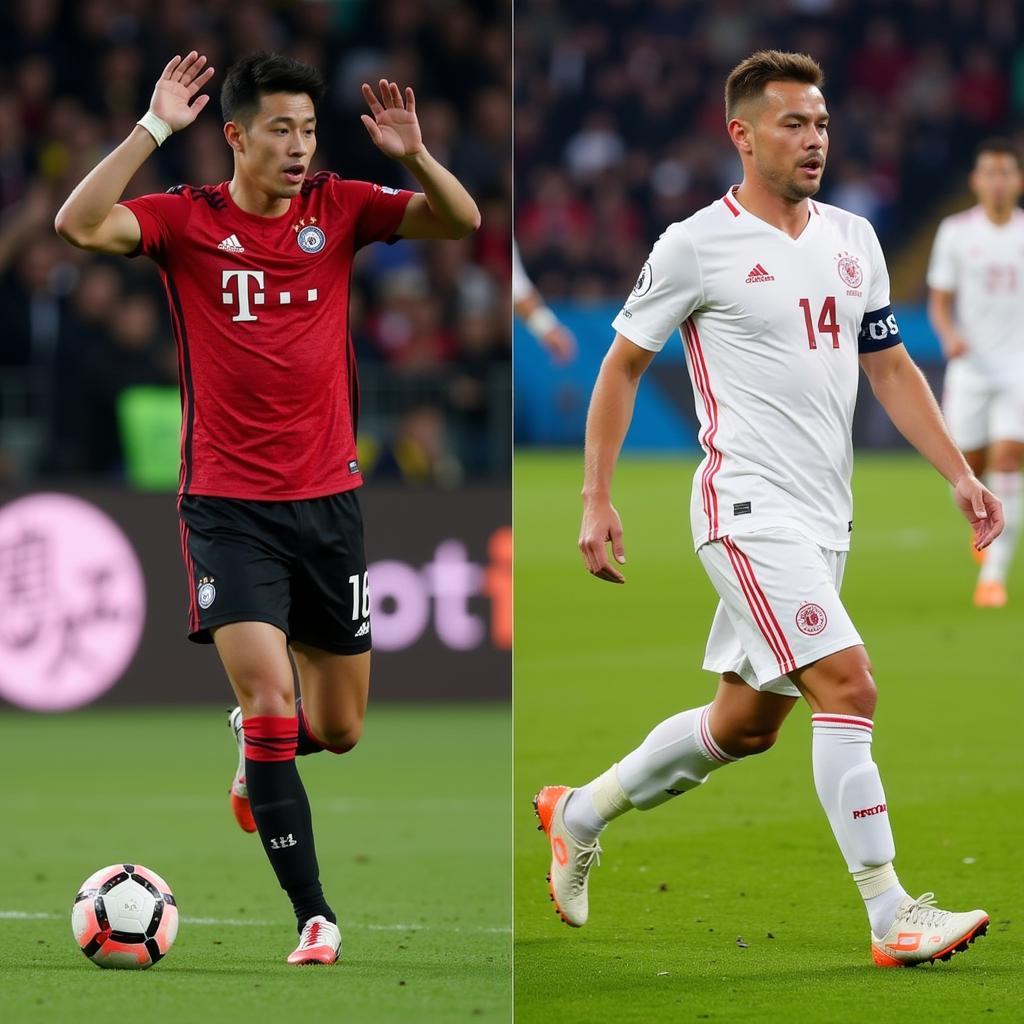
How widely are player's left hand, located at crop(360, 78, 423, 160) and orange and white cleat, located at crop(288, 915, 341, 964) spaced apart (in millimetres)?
2003

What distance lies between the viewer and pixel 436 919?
615 cm

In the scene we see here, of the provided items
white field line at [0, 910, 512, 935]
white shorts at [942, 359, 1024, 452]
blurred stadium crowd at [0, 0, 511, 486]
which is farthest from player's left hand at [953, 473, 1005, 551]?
blurred stadium crowd at [0, 0, 511, 486]

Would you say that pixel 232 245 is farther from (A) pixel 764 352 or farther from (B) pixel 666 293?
(A) pixel 764 352

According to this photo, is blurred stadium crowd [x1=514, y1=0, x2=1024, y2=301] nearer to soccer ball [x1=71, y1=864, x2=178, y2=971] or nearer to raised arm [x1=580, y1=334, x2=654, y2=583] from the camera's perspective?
raised arm [x1=580, y1=334, x2=654, y2=583]

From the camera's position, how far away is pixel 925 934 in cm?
496

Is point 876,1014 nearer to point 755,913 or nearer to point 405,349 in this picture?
point 755,913

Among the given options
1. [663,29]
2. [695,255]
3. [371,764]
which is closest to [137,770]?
[371,764]

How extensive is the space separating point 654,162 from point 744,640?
76.6ft

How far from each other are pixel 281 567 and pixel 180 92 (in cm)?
127

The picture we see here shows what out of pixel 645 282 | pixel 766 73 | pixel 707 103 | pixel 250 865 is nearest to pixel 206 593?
pixel 645 282

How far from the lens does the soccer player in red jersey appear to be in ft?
17.3

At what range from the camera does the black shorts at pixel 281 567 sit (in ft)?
17.4

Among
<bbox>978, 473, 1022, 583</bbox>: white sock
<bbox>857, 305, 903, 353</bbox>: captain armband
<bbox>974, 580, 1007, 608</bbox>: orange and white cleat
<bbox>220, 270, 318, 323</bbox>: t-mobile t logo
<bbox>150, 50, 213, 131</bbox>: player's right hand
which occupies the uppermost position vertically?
<bbox>150, 50, 213, 131</bbox>: player's right hand


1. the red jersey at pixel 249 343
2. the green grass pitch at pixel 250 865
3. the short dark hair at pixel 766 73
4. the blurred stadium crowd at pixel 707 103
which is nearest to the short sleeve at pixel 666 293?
the short dark hair at pixel 766 73
